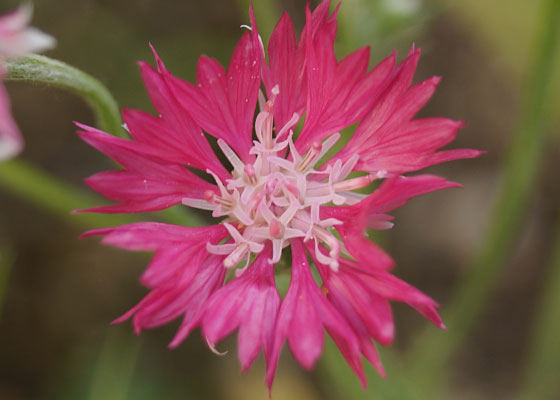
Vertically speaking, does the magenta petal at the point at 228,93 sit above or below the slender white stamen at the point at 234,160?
above

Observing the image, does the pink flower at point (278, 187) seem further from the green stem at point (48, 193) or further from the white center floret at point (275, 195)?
the green stem at point (48, 193)

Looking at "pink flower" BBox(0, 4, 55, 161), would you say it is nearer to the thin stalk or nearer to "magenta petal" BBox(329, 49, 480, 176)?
"magenta petal" BBox(329, 49, 480, 176)

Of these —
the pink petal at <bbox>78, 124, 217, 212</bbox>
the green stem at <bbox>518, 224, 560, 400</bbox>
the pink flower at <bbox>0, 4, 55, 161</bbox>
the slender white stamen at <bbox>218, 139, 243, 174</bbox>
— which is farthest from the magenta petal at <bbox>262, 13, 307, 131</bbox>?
the green stem at <bbox>518, 224, 560, 400</bbox>

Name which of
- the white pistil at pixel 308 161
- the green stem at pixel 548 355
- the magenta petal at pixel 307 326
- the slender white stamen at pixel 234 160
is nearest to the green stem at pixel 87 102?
the slender white stamen at pixel 234 160

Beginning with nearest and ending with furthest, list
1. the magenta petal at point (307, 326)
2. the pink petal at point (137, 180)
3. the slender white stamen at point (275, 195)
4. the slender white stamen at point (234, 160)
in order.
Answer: the magenta petal at point (307, 326) → the pink petal at point (137, 180) → the slender white stamen at point (275, 195) → the slender white stamen at point (234, 160)

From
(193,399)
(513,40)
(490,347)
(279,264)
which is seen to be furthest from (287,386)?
(513,40)
